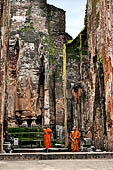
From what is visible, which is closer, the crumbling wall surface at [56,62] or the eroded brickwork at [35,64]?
the eroded brickwork at [35,64]

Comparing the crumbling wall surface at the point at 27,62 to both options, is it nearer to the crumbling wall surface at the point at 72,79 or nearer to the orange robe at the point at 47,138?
the crumbling wall surface at the point at 72,79

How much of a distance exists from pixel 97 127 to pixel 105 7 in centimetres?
360

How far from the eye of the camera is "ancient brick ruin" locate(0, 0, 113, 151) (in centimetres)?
877

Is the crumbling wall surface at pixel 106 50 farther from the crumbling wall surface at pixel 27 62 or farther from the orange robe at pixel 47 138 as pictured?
the crumbling wall surface at pixel 27 62

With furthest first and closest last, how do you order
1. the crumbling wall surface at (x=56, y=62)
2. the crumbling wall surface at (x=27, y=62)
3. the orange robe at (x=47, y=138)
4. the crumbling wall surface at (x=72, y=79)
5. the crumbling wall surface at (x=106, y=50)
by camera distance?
the crumbling wall surface at (x=56, y=62) → the crumbling wall surface at (x=27, y=62) → the crumbling wall surface at (x=72, y=79) → the orange robe at (x=47, y=138) → the crumbling wall surface at (x=106, y=50)

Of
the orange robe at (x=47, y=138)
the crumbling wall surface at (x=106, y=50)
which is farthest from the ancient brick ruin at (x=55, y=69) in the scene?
the orange robe at (x=47, y=138)

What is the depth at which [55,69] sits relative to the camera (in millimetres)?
14984

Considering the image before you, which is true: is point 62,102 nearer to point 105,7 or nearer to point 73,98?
point 73,98

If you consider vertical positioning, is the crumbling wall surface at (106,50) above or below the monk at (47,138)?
above

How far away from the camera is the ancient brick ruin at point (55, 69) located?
345 inches

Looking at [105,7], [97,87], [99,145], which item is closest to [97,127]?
[99,145]

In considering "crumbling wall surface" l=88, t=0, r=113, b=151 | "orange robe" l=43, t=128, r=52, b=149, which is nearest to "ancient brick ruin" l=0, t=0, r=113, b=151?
"crumbling wall surface" l=88, t=0, r=113, b=151

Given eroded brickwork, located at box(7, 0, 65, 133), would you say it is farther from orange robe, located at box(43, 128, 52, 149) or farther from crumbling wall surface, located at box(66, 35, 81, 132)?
orange robe, located at box(43, 128, 52, 149)

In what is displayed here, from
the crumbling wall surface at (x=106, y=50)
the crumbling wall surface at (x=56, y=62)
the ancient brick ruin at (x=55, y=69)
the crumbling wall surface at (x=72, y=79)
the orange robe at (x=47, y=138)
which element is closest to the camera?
the crumbling wall surface at (x=106, y=50)
